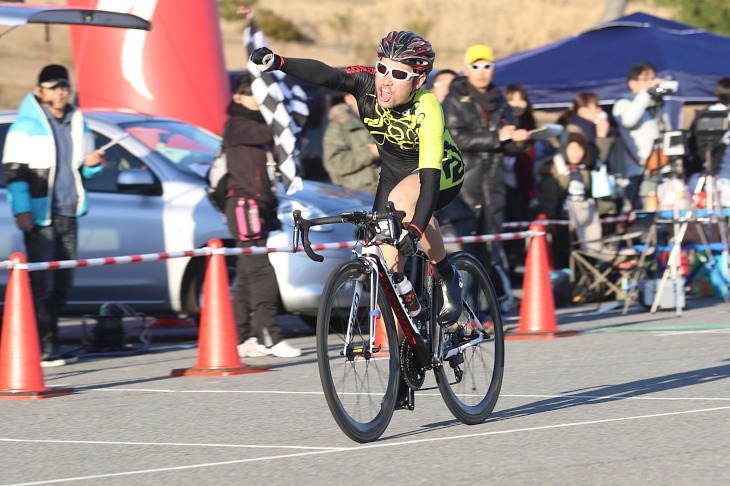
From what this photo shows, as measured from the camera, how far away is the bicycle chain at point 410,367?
6.87 metres

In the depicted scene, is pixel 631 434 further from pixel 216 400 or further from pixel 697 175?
pixel 697 175

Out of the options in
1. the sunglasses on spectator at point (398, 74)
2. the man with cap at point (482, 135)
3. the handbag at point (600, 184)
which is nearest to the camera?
the sunglasses on spectator at point (398, 74)

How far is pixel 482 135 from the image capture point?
39.9 feet

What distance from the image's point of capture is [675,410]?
24.5ft

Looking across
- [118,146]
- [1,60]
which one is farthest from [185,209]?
[1,60]

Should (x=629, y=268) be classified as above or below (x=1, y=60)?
below

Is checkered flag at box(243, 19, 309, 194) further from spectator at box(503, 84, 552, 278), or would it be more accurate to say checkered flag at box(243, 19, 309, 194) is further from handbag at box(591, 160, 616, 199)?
handbag at box(591, 160, 616, 199)

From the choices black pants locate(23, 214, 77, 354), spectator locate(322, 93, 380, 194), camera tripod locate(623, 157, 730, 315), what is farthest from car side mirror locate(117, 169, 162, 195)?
camera tripod locate(623, 157, 730, 315)

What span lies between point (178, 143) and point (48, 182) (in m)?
2.09

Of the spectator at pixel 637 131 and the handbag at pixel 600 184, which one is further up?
the spectator at pixel 637 131

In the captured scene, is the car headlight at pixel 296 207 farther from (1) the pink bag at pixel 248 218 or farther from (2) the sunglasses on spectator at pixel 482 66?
(2) the sunglasses on spectator at pixel 482 66

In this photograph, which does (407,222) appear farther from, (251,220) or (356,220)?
(251,220)

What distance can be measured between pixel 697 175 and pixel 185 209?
6930 millimetres

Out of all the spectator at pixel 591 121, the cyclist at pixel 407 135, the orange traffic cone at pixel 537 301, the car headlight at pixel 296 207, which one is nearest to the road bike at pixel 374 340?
the cyclist at pixel 407 135
